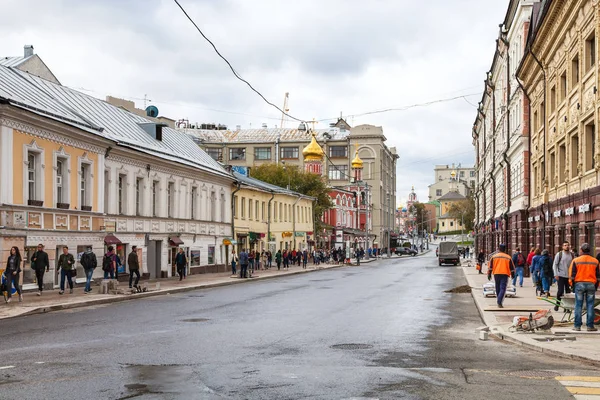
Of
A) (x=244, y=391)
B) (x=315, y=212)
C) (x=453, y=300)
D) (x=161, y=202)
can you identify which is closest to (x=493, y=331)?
(x=244, y=391)

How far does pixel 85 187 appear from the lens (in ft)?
104

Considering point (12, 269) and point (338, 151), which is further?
point (338, 151)

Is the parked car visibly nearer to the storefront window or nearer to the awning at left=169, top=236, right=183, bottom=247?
the storefront window

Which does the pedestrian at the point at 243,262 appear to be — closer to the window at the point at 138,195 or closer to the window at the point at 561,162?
the window at the point at 138,195

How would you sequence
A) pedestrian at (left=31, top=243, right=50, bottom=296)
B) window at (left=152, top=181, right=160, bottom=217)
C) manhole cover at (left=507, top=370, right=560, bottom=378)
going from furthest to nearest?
1. window at (left=152, top=181, right=160, bottom=217)
2. pedestrian at (left=31, top=243, right=50, bottom=296)
3. manhole cover at (left=507, top=370, right=560, bottom=378)

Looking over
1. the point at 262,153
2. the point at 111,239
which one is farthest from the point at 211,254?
the point at 262,153

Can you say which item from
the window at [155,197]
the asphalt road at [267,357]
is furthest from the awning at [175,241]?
the asphalt road at [267,357]

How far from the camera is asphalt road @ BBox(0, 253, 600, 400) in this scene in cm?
897

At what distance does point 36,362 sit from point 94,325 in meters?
5.78

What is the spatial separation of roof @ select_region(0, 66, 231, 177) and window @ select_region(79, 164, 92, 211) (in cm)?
160

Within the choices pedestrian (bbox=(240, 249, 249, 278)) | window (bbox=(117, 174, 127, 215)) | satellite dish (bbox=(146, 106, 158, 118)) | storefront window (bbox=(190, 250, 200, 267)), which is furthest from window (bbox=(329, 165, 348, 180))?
window (bbox=(117, 174, 127, 215))

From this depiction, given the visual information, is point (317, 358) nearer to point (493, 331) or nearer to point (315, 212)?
point (493, 331)

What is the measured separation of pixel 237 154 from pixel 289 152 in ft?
27.0

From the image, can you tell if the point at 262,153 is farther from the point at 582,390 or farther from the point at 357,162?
the point at 582,390
